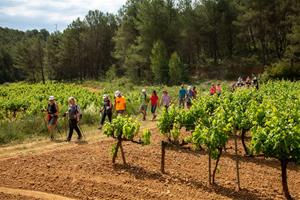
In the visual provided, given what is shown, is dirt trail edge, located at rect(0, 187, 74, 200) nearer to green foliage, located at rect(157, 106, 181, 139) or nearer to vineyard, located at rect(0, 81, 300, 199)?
vineyard, located at rect(0, 81, 300, 199)

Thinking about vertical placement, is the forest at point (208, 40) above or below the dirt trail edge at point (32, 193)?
above

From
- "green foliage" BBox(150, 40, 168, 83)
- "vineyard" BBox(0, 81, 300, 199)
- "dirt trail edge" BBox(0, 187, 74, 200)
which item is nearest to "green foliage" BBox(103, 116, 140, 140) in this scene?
"vineyard" BBox(0, 81, 300, 199)

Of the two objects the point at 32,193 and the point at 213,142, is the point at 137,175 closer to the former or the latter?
the point at 213,142

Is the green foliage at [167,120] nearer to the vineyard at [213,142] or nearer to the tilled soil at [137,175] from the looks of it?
the vineyard at [213,142]

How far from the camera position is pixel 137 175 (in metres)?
12.4

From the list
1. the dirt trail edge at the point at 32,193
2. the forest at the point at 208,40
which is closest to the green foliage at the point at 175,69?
the forest at the point at 208,40

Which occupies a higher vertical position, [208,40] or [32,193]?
[208,40]

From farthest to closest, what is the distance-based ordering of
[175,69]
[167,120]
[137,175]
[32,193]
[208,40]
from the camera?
[208,40]
[175,69]
[167,120]
[137,175]
[32,193]

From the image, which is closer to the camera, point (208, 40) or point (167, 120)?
point (167, 120)

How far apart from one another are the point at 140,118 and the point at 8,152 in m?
9.17

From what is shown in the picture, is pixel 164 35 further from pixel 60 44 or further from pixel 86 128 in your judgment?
pixel 86 128

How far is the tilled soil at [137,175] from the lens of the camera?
36.5ft

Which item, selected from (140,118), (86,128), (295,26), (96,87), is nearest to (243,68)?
(295,26)

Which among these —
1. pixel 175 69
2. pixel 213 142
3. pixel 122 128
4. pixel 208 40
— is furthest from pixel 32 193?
pixel 208 40
